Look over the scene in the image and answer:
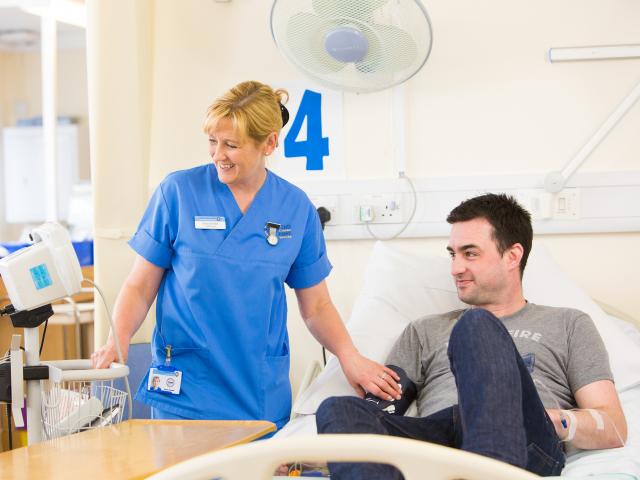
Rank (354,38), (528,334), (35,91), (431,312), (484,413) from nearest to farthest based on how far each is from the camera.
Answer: (484,413) < (528,334) < (354,38) < (431,312) < (35,91)

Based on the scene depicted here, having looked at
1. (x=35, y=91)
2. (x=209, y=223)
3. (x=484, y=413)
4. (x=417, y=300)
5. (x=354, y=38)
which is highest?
(x=35, y=91)

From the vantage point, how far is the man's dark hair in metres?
2.16

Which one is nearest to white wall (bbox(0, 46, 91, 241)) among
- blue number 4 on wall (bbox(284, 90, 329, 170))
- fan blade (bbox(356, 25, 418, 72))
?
blue number 4 on wall (bbox(284, 90, 329, 170))

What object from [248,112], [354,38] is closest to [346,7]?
[354,38]

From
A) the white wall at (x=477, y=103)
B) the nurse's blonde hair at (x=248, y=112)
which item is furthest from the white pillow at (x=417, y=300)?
the nurse's blonde hair at (x=248, y=112)

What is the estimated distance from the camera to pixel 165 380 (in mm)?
1959

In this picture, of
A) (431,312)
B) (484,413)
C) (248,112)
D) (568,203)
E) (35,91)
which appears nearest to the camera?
(484,413)

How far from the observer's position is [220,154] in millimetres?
1905

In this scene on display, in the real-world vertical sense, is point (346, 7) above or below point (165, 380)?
above

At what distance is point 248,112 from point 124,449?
2.68 feet

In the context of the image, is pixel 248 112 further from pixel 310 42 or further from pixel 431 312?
pixel 431 312

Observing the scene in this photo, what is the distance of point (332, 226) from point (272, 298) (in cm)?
79

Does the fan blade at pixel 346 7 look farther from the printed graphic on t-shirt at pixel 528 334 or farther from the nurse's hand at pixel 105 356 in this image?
the nurse's hand at pixel 105 356

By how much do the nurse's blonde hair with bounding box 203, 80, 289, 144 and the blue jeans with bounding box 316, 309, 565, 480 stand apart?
0.66 metres
